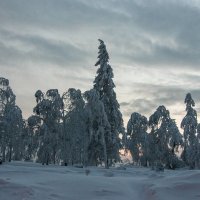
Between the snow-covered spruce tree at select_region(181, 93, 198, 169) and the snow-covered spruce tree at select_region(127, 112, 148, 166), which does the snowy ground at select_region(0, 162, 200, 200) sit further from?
the snow-covered spruce tree at select_region(127, 112, 148, 166)

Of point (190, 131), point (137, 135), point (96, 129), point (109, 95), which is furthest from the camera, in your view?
point (137, 135)

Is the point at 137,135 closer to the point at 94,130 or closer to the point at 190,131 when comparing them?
the point at 190,131

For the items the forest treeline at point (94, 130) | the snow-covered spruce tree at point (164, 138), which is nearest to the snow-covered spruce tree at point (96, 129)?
the forest treeline at point (94, 130)

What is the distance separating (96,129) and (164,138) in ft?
52.9

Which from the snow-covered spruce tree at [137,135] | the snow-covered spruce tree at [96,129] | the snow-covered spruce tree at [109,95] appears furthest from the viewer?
the snow-covered spruce tree at [137,135]

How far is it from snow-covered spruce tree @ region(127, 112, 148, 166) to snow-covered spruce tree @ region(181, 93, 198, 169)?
8.18 m

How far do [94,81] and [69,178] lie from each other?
1131 inches

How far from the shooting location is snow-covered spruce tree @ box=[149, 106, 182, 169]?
57188mm

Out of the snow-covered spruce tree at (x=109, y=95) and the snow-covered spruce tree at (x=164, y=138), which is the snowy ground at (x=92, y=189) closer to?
the snow-covered spruce tree at (x=109, y=95)

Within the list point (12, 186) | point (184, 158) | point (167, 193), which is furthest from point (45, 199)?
point (184, 158)

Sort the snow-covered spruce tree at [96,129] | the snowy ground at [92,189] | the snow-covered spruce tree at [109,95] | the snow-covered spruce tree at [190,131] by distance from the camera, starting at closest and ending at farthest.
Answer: the snowy ground at [92,189] → the snow-covered spruce tree at [96,129] → the snow-covered spruce tree at [109,95] → the snow-covered spruce tree at [190,131]

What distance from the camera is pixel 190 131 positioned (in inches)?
2259

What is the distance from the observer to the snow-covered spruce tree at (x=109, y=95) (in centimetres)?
4669

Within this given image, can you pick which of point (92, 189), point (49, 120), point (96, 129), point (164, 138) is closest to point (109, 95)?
point (96, 129)
